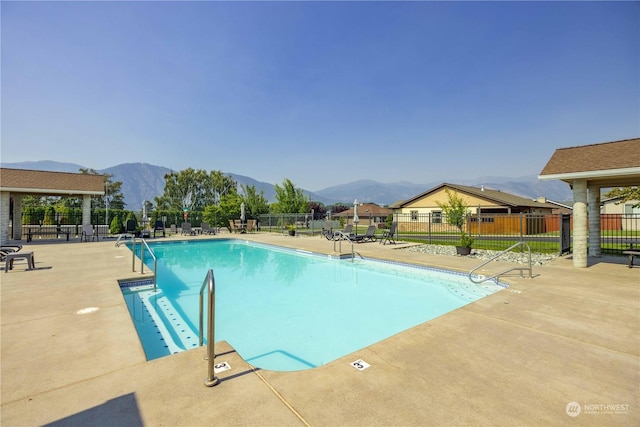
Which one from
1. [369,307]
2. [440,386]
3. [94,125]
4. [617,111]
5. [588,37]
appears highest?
[588,37]

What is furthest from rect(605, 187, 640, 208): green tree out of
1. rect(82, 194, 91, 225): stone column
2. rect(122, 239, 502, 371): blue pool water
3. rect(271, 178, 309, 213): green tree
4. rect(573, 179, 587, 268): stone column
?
rect(82, 194, 91, 225): stone column

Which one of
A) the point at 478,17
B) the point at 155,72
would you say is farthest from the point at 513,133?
the point at 155,72

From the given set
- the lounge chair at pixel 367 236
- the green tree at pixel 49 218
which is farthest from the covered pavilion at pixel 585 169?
the green tree at pixel 49 218

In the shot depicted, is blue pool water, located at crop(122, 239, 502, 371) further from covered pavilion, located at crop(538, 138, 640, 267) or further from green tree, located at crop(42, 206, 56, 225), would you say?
green tree, located at crop(42, 206, 56, 225)

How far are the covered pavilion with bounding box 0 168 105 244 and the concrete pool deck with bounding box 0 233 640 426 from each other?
45.7 feet

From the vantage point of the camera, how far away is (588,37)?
12664 mm

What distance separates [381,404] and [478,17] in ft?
51.1

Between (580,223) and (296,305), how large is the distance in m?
8.35

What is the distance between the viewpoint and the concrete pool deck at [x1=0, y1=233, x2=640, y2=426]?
205 centimetres

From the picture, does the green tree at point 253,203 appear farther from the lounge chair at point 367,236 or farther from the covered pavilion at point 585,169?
the covered pavilion at point 585,169

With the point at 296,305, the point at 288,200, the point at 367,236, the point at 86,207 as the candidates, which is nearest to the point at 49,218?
the point at 86,207

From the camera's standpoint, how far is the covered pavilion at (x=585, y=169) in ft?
25.5

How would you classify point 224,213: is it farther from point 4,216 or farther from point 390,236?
point 390,236

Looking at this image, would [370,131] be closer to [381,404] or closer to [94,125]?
[94,125]
